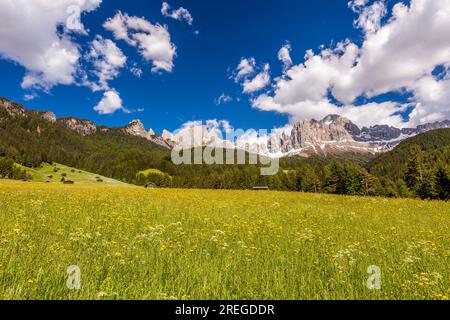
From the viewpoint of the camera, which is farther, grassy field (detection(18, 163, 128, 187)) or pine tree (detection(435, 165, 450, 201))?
grassy field (detection(18, 163, 128, 187))

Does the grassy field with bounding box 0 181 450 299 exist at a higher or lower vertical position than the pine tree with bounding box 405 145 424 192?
lower

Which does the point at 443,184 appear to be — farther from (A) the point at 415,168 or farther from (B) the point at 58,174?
(B) the point at 58,174

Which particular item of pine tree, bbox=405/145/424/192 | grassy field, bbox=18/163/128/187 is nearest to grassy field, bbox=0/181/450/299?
pine tree, bbox=405/145/424/192

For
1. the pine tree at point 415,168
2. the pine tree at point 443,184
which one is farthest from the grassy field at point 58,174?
the pine tree at point 443,184

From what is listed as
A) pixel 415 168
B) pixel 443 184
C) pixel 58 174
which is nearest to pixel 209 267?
pixel 443 184

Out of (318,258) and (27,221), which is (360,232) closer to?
(318,258)

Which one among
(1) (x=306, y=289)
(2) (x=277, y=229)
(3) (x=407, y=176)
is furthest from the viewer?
(3) (x=407, y=176)

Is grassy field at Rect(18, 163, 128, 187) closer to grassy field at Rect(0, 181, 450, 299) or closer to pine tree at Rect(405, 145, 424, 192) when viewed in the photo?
pine tree at Rect(405, 145, 424, 192)

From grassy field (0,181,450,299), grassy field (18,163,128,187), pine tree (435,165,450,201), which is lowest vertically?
grassy field (0,181,450,299)

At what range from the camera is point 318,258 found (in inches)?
282

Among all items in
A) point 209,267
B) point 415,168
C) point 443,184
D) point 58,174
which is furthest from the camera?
point 58,174

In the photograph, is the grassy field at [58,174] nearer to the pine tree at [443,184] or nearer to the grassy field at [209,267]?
the pine tree at [443,184]
